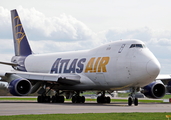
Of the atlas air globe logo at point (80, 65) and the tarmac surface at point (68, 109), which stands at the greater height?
the atlas air globe logo at point (80, 65)

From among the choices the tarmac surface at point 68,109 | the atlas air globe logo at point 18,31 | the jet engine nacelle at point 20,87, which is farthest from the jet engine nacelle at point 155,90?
the atlas air globe logo at point 18,31

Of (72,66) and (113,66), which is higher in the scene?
(72,66)

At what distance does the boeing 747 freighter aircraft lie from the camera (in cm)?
2966

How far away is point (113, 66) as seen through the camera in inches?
1235

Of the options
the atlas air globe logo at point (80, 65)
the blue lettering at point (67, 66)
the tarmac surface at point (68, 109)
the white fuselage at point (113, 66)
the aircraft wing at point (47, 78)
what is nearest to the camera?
the tarmac surface at point (68, 109)

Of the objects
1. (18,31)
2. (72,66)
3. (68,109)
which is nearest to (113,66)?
(72,66)

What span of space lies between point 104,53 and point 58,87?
22.3 ft

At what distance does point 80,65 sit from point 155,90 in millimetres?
7345

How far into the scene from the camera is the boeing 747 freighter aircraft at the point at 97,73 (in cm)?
2966

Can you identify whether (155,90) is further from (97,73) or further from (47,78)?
(47,78)

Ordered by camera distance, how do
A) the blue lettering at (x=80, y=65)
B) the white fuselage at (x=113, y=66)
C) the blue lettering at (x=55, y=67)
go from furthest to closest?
1. the blue lettering at (x=55, y=67)
2. the blue lettering at (x=80, y=65)
3. the white fuselage at (x=113, y=66)

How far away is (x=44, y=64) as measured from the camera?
4222 centimetres

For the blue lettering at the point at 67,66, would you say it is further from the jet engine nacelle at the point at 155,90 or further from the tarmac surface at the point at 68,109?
the tarmac surface at the point at 68,109

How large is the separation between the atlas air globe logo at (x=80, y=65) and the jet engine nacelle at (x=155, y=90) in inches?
211
